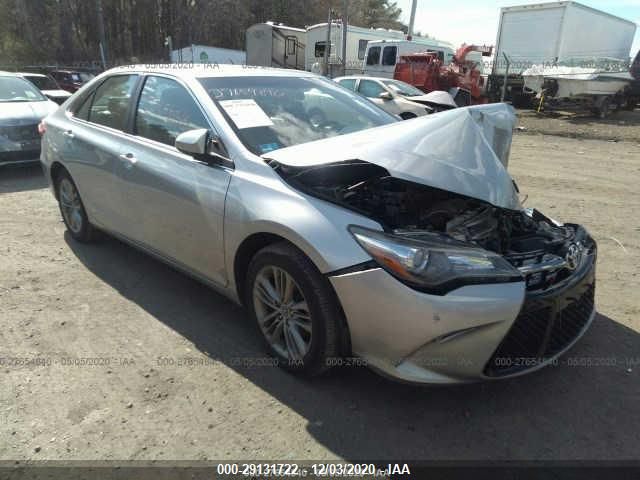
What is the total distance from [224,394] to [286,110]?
1.88 m

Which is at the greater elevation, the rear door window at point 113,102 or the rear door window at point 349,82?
the rear door window at point 349,82

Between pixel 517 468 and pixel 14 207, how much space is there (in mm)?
6141

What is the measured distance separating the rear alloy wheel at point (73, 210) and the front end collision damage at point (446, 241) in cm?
257

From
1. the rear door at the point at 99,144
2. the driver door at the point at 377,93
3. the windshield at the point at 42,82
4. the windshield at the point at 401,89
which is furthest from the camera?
the windshield at the point at 401,89

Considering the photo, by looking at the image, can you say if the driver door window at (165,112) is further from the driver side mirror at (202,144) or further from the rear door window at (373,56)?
the rear door window at (373,56)

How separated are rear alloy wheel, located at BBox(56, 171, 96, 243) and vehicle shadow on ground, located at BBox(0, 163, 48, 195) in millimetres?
2591

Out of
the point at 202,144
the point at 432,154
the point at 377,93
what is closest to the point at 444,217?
the point at 432,154

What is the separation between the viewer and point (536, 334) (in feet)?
7.52

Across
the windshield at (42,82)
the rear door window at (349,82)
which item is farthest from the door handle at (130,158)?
the rear door window at (349,82)

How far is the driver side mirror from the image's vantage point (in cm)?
271

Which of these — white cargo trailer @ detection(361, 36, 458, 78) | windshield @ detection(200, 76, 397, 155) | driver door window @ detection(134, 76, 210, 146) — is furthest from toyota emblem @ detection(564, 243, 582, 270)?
white cargo trailer @ detection(361, 36, 458, 78)

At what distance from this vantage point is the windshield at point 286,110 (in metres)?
2.92

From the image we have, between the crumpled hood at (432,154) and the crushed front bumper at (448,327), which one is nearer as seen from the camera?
the crushed front bumper at (448,327)

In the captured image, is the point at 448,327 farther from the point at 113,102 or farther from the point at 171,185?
the point at 113,102
